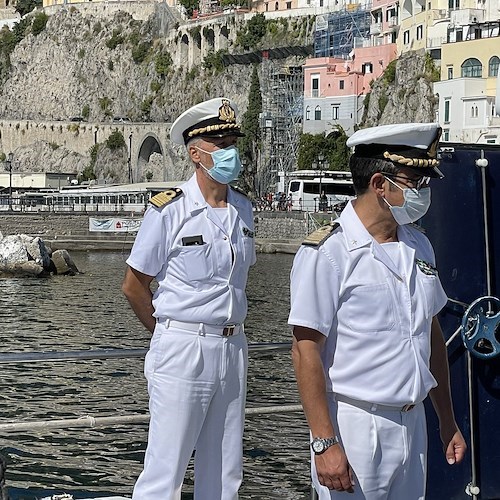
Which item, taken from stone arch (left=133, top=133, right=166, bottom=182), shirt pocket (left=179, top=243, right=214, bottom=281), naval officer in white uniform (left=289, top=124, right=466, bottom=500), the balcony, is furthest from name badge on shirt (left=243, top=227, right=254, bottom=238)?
stone arch (left=133, top=133, right=166, bottom=182)

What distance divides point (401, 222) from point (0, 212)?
62.5 meters

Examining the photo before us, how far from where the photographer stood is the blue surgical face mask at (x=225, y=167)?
480 centimetres

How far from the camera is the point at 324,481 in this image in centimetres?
362

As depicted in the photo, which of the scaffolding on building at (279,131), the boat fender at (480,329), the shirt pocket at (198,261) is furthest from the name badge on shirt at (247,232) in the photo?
the scaffolding on building at (279,131)

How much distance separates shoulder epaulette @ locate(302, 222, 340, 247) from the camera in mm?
3742

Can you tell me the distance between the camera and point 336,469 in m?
3.58

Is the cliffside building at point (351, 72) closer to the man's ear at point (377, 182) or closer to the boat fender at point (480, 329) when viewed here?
the boat fender at point (480, 329)

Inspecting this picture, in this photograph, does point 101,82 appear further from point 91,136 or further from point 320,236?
point 320,236

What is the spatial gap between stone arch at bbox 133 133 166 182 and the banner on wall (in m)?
26.1

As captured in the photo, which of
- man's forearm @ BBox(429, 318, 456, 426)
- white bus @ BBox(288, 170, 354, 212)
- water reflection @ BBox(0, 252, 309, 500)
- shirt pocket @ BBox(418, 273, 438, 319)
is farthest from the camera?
white bus @ BBox(288, 170, 354, 212)

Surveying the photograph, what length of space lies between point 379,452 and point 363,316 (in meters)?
0.41

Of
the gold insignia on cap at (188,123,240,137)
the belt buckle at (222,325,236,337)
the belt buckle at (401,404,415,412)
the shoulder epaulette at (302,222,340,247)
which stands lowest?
the belt buckle at (401,404,415,412)

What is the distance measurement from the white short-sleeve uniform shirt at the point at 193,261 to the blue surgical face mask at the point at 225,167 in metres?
0.12

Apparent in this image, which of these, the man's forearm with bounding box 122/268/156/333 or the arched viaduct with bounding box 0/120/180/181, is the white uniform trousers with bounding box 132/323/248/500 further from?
the arched viaduct with bounding box 0/120/180/181
